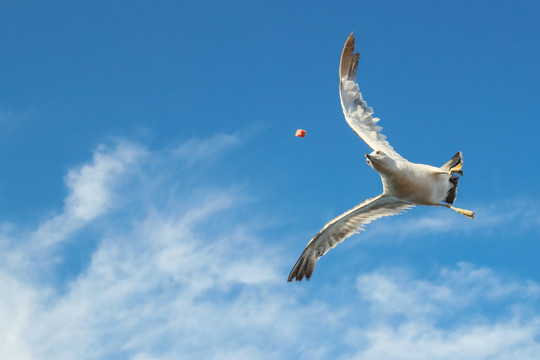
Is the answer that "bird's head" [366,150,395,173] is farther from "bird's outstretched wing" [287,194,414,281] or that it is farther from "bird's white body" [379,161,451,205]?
"bird's outstretched wing" [287,194,414,281]

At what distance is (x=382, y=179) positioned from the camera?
618 inches

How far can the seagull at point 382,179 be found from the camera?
15.3 metres

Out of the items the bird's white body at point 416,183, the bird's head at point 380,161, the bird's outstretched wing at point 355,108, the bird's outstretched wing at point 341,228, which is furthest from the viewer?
the bird's outstretched wing at point 341,228

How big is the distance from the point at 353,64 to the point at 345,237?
213 inches

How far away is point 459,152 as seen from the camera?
653 inches

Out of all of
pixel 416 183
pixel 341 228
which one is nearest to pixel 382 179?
pixel 416 183

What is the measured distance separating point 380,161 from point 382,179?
100 centimetres

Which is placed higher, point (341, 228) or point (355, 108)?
point (355, 108)

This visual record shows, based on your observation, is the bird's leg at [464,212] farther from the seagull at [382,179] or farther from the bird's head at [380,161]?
the bird's head at [380,161]

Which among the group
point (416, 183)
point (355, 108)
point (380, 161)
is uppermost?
point (355, 108)

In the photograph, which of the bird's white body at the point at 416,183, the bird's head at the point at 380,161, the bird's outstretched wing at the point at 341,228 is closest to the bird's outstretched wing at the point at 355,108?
the bird's white body at the point at 416,183

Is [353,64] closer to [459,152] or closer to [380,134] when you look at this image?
[380,134]

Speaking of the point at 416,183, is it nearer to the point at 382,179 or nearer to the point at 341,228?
the point at 382,179

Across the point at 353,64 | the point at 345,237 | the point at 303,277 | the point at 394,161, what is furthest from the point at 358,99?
the point at 303,277
